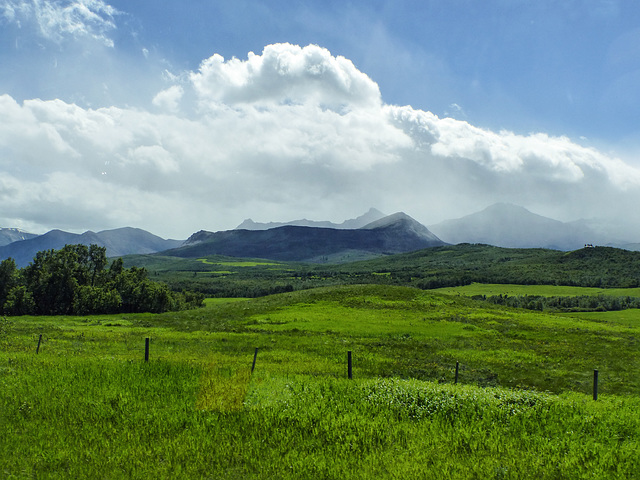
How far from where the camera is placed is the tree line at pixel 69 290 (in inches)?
3967

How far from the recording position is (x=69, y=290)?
105125 mm

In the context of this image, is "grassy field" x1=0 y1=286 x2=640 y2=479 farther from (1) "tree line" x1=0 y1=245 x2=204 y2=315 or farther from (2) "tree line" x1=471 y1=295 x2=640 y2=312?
(2) "tree line" x1=471 y1=295 x2=640 y2=312

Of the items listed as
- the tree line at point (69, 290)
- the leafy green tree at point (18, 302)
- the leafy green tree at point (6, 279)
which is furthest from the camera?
the leafy green tree at point (6, 279)

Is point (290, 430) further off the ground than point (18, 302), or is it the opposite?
point (290, 430)

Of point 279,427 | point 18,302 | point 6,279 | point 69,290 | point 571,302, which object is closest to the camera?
point 279,427

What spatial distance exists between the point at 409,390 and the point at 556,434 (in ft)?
18.3

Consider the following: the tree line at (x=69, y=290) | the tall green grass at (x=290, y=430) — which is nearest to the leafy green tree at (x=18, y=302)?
the tree line at (x=69, y=290)

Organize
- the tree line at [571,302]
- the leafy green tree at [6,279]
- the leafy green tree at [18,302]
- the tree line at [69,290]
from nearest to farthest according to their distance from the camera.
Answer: the leafy green tree at [18,302], the tree line at [69,290], the leafy green tree at [6,279], the tree line at [571,302]

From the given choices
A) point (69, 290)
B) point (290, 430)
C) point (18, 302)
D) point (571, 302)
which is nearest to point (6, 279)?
point (18, 302)

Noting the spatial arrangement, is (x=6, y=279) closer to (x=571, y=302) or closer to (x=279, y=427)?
(x=279, y=427)

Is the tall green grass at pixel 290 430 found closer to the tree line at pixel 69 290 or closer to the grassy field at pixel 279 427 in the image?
the grassy field at pixel 279 427

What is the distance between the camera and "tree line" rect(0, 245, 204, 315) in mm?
100750

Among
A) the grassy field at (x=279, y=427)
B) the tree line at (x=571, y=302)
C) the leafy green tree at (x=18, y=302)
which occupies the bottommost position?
the tree line at (x=571, y=302)

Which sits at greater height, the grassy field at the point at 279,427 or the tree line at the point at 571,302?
the grassy field at the point at 279,427
